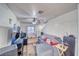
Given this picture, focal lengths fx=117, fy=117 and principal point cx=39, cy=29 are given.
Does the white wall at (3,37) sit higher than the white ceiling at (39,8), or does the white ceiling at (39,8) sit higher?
the white ceiling at (39,8)

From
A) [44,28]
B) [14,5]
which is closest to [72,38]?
[44,28]

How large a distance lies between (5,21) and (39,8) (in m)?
0.43

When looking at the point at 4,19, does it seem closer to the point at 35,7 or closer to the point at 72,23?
the point at 35,7

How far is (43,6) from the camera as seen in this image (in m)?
1.33

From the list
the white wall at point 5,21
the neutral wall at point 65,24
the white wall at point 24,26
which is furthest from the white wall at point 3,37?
the neutral wall at point 65,24

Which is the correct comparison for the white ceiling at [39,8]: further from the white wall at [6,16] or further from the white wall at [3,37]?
the white wall at [3,37]

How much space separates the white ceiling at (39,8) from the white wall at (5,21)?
5 cm

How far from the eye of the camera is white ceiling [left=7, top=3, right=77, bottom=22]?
1319mm

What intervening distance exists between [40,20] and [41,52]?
1.24ft

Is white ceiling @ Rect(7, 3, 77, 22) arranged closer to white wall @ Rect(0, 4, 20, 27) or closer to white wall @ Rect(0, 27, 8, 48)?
white wall @ Rect(0, 4, 20, 27)

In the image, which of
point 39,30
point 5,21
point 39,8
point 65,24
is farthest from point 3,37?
point 65,24

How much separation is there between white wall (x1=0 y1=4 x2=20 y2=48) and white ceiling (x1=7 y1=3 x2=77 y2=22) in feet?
0.17

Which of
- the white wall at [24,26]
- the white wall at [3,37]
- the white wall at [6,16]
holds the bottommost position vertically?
the white wall at [3,37]

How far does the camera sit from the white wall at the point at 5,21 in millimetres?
1333
